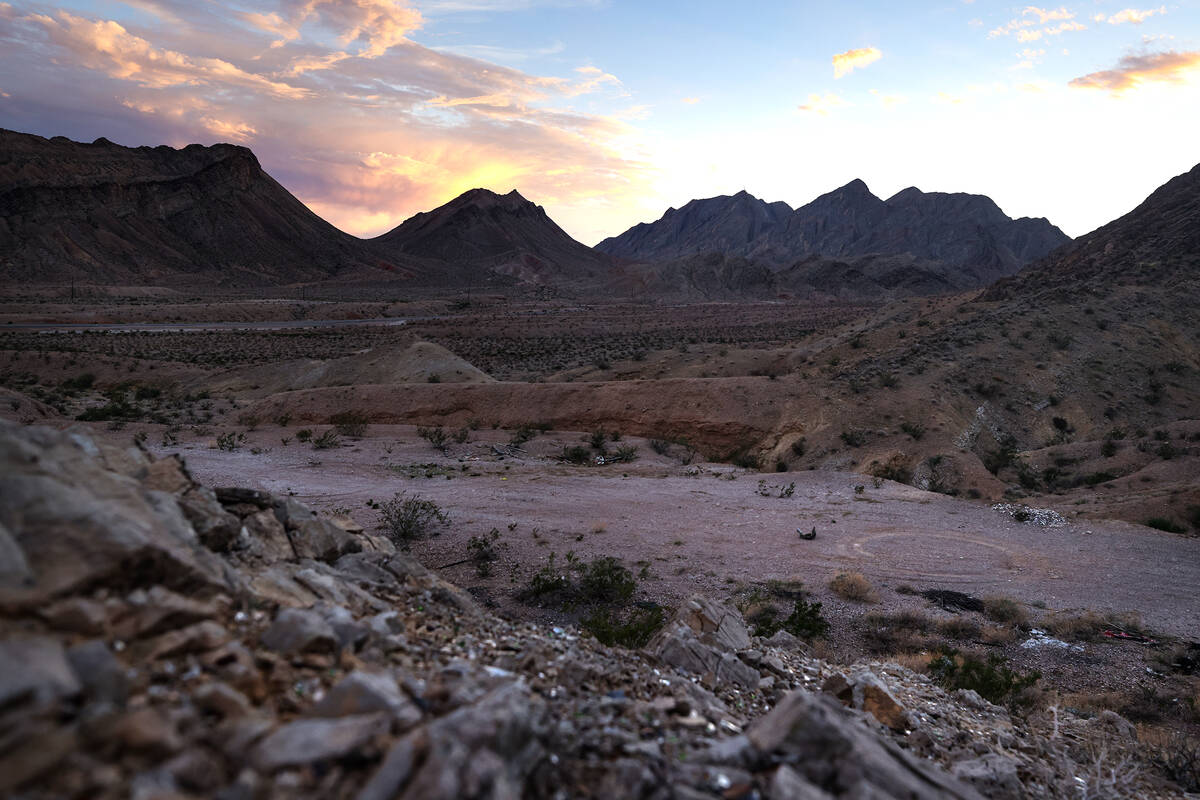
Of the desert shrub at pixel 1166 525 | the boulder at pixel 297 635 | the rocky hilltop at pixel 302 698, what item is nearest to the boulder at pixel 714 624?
the rocky hilltop at pixel 302 698

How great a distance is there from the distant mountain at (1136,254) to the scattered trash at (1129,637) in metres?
33.6

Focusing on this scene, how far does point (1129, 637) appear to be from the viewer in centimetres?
995

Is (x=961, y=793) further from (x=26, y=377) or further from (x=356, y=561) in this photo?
(x=26, y=377)

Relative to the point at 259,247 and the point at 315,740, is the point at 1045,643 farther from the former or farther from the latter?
the point at 259,247

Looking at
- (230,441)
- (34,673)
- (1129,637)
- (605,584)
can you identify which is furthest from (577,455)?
(34,673)

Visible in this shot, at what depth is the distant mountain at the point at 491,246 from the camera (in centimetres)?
16088

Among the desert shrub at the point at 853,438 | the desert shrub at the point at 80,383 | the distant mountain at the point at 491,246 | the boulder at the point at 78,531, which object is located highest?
the distant mountain at the point at 491,246

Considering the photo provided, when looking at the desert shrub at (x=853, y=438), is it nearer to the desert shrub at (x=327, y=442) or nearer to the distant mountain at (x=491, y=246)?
the desert shrub at (x=327, y=442)

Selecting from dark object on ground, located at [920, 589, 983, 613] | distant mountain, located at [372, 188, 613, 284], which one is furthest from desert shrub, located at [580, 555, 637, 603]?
distant mountain, located at [372, 188, 613, 284]

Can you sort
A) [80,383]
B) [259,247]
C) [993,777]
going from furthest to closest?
[259,247], [80,383], [993,777]

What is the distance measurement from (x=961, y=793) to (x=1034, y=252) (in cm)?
21639

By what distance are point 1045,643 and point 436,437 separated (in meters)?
17.9

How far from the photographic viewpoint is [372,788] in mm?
2773

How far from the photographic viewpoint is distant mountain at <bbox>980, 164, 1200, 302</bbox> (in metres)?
37.8
